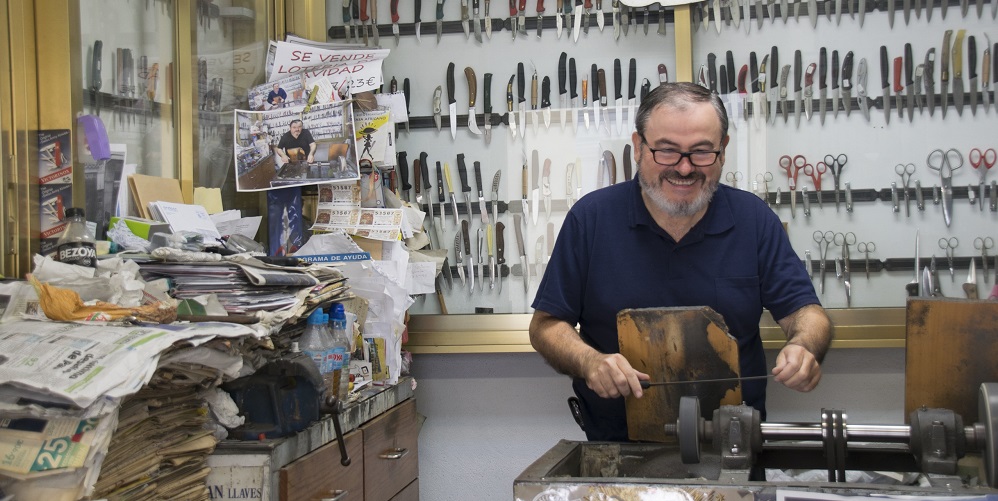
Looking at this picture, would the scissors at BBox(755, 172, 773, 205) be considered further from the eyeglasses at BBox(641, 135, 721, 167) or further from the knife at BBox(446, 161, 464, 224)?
the eyeglasses at BBox(641, 135, 721, 167)

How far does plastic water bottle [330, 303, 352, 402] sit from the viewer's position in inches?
88.1

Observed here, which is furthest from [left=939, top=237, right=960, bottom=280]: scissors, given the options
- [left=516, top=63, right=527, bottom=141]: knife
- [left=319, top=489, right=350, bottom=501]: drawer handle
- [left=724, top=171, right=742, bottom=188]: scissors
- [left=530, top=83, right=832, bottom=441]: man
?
[left=319, top=489, right=350, bottom=501]: drawer handle

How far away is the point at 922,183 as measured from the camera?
128 inches

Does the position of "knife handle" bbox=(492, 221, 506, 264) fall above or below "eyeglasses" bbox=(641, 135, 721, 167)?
below

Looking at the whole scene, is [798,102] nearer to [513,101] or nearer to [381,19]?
[513,101]

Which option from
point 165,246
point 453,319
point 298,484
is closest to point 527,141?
point 453,319

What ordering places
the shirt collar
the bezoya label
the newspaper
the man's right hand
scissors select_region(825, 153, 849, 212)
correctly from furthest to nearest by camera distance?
scissors select_region(825, 153, 849, 212), the shirt collar, the bezoya label, the man's right hand, the newspaper

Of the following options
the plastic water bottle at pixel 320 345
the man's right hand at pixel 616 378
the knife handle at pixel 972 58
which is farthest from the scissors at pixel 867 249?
the plastic water bottle at pixel 320 345

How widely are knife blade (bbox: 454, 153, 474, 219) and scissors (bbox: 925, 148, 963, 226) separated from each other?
1.67 metres

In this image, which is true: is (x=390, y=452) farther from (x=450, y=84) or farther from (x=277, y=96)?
(x=450, y=84)

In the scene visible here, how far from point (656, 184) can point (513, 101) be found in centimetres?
147

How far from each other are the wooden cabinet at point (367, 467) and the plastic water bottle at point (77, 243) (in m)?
0.60

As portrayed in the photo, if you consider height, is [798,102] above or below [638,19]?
below

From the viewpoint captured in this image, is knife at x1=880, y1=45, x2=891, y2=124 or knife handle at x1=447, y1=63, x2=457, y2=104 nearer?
knife at x1=880, y1=45, x2=891, y2=124
